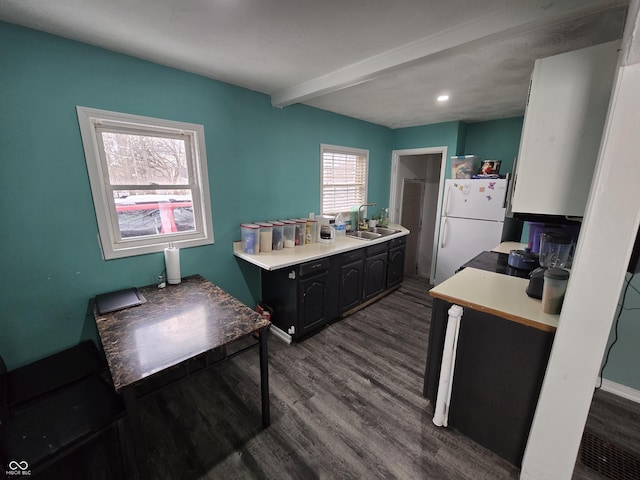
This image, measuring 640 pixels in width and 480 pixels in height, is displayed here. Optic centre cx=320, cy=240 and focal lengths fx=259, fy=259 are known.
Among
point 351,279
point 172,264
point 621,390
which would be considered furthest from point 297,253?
point 621,390

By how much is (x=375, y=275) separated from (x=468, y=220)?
1.40 metres

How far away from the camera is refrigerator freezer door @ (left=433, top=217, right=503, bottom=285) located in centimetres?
318

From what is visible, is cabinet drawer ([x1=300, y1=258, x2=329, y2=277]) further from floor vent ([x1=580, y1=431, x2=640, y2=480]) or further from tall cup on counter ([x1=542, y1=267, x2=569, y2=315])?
floor vent ([x1=580, y1=431, x2=640, y2=480])

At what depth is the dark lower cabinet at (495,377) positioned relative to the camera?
1.31 meters

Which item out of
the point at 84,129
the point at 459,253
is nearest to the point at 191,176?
the point at 84,129

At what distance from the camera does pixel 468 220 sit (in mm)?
3332

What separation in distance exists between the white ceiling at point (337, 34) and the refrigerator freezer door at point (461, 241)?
1.56 meters

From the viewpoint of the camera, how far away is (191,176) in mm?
2203

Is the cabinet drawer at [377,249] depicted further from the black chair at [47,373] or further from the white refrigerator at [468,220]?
the black chair at [47,373]

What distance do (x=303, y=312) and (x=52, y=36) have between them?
2.51 metres

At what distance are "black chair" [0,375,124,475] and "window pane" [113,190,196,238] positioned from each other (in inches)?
42.1

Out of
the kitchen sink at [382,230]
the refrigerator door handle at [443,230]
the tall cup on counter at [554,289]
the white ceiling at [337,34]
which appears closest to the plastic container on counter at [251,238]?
the white ceiling at [337,34]

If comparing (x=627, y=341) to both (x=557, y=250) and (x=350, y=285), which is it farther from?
(x=350, y=285)

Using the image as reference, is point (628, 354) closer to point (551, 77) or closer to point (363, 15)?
point (551, 77)
